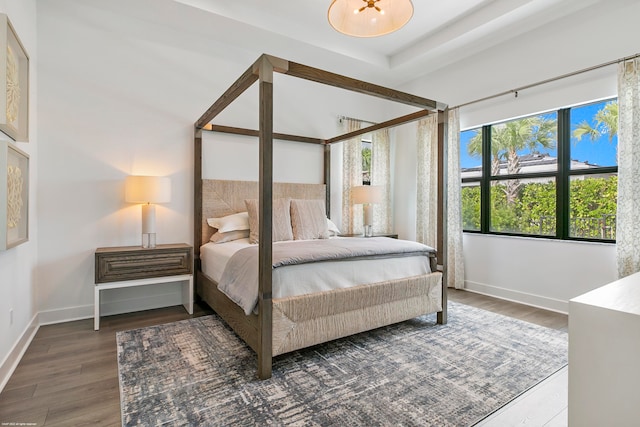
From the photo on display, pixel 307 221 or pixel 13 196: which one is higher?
pixel 13 196

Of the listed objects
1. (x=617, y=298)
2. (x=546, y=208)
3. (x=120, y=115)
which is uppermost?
(x=120, y=115)

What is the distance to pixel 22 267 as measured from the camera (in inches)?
101

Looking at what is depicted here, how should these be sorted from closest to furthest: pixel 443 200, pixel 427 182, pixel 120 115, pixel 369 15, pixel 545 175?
pixel 369 15 < pixel 443 200 < pixel 120 115 < pixel 545 175 < pixel 427 182

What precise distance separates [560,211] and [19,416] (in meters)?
4.69

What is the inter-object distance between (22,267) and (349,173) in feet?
12.5

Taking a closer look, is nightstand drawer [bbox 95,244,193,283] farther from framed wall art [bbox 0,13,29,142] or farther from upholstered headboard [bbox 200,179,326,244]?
framed wall art [bbox 0,13,29,142]

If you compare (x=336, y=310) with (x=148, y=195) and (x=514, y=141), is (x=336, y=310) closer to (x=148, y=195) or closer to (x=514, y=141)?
(x=148, y=195)

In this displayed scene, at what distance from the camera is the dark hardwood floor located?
5.57 feet

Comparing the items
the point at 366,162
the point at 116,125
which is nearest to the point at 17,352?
the point at 116,125

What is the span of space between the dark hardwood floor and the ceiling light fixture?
297 cm

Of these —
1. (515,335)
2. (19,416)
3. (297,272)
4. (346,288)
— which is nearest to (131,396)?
(19,416)

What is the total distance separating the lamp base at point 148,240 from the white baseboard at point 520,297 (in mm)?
3856

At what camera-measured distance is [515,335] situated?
9.17 feet

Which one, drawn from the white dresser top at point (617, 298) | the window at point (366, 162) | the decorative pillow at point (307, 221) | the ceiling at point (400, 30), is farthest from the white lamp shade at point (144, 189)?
the white dresser top at point (617, 298)
